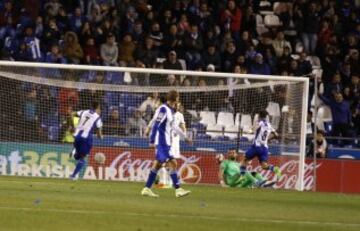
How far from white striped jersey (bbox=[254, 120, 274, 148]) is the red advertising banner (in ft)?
4.81

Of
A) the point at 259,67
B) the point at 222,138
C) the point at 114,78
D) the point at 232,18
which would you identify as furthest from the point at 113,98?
the point at 232,18

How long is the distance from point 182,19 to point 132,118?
17.4 feet

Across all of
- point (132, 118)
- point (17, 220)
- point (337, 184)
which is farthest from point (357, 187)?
point (17, 220)

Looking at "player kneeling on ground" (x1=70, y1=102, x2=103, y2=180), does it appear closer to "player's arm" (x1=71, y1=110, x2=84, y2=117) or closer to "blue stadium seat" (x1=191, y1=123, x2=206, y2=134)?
"player's arm" (x1=71, y1=110, x2=84, y2=117)

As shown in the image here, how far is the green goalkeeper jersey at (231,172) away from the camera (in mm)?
28031

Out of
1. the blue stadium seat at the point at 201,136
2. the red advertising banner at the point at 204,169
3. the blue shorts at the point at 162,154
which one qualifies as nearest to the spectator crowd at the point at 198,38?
the blue stadium seat at the point at 201,136

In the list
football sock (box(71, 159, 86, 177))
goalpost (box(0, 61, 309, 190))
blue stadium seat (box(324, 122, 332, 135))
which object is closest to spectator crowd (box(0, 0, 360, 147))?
blue stadium seat (box(324, 122, 332, 135))

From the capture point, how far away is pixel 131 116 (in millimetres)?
28250

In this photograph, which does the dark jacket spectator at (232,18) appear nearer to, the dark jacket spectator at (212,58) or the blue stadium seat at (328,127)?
the dark jacket spectator at (212,58)

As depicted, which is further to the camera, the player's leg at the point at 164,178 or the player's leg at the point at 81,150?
the player's leg at the point at 164,178

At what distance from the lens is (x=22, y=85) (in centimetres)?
2833

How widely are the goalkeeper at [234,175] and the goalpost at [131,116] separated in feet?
1.73

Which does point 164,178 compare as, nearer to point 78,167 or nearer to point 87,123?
point 78,167

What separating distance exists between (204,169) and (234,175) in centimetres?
120
